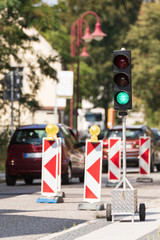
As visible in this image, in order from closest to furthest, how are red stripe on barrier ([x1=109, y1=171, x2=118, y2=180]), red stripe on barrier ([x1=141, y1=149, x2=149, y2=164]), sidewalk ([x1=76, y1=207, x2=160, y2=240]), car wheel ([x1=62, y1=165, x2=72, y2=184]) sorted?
sidewalk ([x1=76, y1=207, x2=160, y2=240])
red stripe on barrier ([x1=109, y1=171, x2=118, y2=180])
car wheel ([x1=62, y1=165, x2=72, y2=184])
red stripe on barrier ([x1=141, y1=149, x2=149, y2=164])

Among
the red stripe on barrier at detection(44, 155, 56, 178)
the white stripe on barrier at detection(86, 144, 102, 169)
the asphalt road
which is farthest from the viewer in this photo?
the red stripe on barrier at detection(44, 155, 56, 178)

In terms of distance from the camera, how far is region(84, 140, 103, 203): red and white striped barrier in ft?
45.3

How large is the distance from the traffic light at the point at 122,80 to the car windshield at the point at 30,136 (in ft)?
29.9

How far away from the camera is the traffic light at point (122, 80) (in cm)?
1223

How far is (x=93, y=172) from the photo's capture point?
13.9 meters

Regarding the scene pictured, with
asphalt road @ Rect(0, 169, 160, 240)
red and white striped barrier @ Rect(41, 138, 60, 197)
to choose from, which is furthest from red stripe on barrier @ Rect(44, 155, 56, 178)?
asphalt road @ Rect(0, 169, 160, 240)

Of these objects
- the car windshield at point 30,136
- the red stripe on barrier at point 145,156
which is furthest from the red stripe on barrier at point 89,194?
the red stripe on barrier at point 145,156

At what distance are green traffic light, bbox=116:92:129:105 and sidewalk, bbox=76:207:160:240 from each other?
1696 mm

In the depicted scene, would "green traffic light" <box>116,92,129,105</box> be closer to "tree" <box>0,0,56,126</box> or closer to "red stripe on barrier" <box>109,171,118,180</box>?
"red stripe on barrier" <box>109,171,118,180</box>

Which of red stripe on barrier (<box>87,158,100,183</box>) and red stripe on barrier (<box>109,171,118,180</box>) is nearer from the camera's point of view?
red stripe on barrier (<box>87,158,100,183</box>)

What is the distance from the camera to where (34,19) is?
30.0 meters

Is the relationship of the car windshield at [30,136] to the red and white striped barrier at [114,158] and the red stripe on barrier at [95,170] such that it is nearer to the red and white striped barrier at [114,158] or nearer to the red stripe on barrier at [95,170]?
the red and white striped barrier at [114,158]

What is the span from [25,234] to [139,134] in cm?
1749

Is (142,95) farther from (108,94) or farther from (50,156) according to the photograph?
(50,156)
